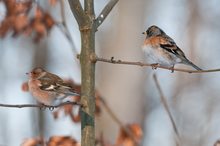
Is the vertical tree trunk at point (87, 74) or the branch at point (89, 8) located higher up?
the branch at point (89, 8)

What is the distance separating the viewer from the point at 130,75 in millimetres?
10312

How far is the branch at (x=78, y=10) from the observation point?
2.87 metres

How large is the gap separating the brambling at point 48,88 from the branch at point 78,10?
42.9 inches

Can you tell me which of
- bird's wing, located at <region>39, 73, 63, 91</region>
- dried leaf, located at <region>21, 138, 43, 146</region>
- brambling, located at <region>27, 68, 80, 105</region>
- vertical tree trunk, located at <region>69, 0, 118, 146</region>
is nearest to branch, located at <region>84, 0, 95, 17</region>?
vertical tree trunk, located at <region>69, 0, 118, 146</region>

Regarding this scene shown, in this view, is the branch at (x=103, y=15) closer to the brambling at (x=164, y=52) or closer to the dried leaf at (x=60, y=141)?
the dried leaf at (x=60, y=141)

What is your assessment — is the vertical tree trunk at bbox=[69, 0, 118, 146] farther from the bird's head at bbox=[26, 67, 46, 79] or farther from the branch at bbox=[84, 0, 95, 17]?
the bird's head at bbox=[26, 67, 46, 79]

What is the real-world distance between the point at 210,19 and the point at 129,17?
298cm

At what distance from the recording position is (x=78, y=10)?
2.91 metres

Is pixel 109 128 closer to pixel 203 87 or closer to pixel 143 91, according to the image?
pixel 143 91

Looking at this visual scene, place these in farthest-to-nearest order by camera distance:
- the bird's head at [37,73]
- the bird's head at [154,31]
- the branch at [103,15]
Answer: the bird's head at [154,31], the bird's head at [37,73], the branch at [103,15]

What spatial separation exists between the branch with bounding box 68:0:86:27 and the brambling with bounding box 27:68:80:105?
1.09m

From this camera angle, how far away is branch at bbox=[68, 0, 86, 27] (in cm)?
287

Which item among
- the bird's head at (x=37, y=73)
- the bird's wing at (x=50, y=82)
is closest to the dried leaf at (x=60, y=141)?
the bird's wing at (x=50, y=82)

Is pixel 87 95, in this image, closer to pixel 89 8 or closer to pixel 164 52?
pixel 89 8
